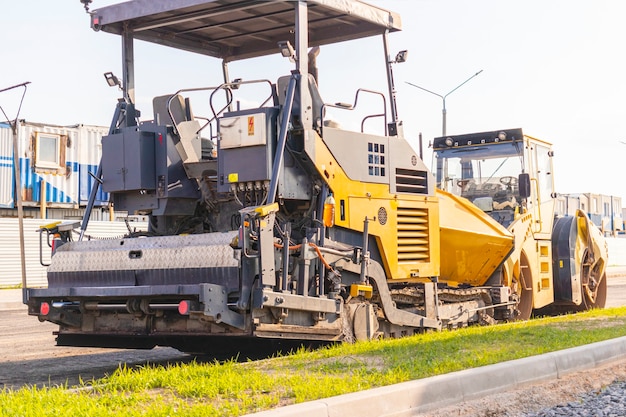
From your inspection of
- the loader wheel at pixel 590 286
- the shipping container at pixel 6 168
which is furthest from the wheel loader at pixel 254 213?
the shipping container at pixel 6 168

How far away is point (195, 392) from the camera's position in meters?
5.96

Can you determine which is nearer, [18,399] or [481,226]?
[18,399]

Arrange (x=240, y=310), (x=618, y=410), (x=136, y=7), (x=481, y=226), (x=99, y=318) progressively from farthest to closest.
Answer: (x=481, y=226) < (x=136, y=7) < (x=99, y=318) < (x=240, y=310) < (x=618, y=410)

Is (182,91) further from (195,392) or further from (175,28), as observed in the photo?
(195,392)

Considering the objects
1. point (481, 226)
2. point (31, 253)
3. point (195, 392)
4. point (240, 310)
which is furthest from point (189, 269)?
point (31, 253)

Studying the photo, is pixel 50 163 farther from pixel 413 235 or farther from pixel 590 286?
pixel 413 235

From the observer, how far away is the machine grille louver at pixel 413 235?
31.7 ft

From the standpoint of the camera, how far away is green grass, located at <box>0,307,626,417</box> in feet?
17.9

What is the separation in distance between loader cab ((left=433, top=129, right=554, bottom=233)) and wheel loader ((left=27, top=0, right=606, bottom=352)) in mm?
2624

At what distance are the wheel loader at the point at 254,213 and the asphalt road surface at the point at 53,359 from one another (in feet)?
1.17

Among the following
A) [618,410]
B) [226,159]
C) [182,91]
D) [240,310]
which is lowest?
[618,410]

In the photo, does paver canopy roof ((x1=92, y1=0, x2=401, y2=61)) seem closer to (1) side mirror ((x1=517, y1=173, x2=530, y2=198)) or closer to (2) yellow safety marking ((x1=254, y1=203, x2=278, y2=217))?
(2) yellow safety marking ((x1=254, y1=203, x2=278, y2=217))

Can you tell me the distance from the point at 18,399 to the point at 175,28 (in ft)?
18.0

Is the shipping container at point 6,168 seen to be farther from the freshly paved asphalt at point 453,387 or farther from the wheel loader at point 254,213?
the freshly paved asphalt at point 453,387
